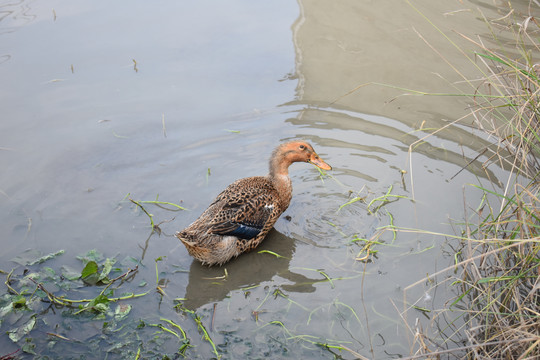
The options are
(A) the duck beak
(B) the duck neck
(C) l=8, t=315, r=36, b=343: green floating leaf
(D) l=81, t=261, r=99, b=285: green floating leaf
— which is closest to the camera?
(C) l=8, t=315, r=36, b=343: green floating leaf

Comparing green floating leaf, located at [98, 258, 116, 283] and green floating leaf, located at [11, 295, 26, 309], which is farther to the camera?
green floating leaf, located at [98, 258, 116, 283]

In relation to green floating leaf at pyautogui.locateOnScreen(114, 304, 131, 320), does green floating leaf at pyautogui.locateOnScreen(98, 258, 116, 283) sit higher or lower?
higher

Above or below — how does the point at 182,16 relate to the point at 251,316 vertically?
above

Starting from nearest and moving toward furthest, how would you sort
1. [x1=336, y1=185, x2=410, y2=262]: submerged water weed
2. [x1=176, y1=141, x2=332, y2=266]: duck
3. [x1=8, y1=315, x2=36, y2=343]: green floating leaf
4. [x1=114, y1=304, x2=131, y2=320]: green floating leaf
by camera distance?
1. [x1=8, y1=315, x2=36, y2=343]: green floating leaf
2. [x1=114, y1=304, x2=131, y2=320]: green floating leaf
3. [x1=176, y1=141, x2=332, y2=266]: duck
4. [x1=336, y1=185, x2=410, y2=262]: submerged water weed

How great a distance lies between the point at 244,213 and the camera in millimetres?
5219

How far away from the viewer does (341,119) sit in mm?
6828

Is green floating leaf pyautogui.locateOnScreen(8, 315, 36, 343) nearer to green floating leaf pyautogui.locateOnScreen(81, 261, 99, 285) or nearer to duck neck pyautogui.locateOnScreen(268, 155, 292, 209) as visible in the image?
green floating leaf pyautogui.locateOnScreen(81, 261, 99, 285)

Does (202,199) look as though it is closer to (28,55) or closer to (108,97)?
(108,97)

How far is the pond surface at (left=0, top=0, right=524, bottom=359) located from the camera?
14.6 feet

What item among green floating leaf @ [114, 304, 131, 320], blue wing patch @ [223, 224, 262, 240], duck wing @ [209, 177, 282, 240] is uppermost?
duck wing @ [209, 177, 282, 240]

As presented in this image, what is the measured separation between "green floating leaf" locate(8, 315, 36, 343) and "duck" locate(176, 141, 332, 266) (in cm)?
127

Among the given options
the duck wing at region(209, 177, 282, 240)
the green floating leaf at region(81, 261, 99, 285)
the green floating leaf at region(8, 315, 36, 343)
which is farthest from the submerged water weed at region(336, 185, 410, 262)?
the green floating leaf at region(8, 315, 36, 343)

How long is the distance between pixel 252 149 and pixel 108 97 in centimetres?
A: 203

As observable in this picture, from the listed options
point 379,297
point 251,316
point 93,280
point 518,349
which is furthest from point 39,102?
point 518,349
